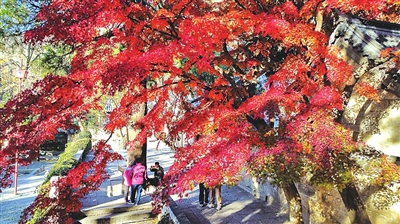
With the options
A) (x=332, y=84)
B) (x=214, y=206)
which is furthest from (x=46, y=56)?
(x=332, y=84)

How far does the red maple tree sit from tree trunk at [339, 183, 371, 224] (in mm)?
38

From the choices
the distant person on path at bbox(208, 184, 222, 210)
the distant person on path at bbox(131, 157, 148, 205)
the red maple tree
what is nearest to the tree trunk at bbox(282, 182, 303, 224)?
the red maple tree

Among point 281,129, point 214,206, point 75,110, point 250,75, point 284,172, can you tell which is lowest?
point 214,206

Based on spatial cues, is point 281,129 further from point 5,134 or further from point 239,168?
point 5,134

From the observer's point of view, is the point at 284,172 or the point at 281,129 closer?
the point at 284,172

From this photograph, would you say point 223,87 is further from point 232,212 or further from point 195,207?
point 195,207

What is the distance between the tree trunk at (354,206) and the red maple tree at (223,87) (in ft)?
0.13

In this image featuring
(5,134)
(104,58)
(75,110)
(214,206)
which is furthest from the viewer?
(214,206)

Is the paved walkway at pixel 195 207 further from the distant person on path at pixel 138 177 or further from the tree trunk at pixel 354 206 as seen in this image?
the tree trunk at pixel 354 206

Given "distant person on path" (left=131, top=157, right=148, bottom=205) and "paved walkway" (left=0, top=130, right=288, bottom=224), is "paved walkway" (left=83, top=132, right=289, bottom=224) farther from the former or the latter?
"distant person on path" (left=131, top=157, right=148, bottom=205)

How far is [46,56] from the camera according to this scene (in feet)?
43.7

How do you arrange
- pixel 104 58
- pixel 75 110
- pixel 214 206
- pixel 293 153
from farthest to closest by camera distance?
pixel 214 206, pixel 104 58, pixel 75 110, pixel 293 153

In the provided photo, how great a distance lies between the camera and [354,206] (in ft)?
18.2

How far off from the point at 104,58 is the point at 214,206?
701 centimetres
